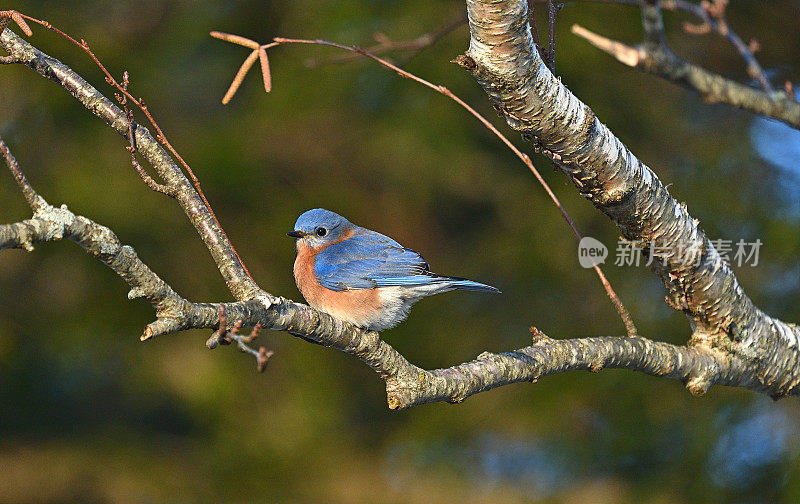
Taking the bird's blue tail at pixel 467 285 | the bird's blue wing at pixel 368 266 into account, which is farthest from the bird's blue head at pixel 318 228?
the bird's blue tail at pixel 467 285

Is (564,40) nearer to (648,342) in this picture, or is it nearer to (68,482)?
(648,342)

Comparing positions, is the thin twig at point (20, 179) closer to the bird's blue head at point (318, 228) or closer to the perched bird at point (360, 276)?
the perched bird at point (360, 276)

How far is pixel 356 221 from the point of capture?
6.07 m

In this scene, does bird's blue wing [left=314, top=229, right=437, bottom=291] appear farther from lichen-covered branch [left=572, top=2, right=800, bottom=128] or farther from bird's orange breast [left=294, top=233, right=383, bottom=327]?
lichen-covered branch [left=572, top=2, right=800, bottom=128]

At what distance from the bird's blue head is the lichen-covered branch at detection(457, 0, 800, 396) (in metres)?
1.59

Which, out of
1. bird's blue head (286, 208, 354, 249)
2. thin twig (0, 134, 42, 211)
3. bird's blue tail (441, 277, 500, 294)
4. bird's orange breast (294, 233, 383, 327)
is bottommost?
bird's blue tail (441, 277, 500, 294)

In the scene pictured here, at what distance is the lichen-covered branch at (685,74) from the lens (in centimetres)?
142

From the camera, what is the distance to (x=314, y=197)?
6.06 metres

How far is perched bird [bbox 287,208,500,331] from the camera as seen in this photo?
3334 millimetres

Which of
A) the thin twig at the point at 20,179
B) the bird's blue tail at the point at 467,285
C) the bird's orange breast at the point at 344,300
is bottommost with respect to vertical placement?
the bird's blue tail at the point at 467,285

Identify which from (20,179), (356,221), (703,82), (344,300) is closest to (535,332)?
(344,300)

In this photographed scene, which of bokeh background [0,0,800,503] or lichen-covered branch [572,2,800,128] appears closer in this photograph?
lichen-covered branch [572,2,800,128]

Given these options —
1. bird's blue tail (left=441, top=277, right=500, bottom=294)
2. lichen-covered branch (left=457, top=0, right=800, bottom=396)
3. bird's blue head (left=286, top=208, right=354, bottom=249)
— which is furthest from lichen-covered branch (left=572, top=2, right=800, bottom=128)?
bird's blue head (left=286, top=208, right=354, bottom=249)

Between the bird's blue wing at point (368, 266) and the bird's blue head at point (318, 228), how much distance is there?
5.7 inches
